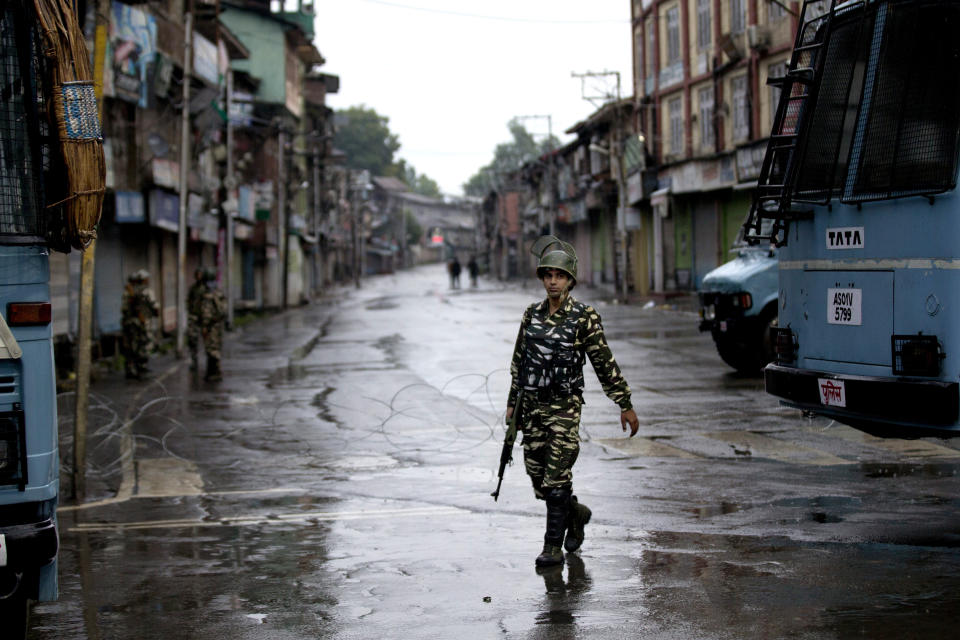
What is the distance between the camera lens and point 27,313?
Answer: 16.1 feet

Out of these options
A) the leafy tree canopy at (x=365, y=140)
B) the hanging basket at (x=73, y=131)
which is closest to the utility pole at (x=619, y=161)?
the hanging basket at (x=73, y=131)

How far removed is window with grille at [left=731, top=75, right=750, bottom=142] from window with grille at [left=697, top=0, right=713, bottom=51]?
2.91 m

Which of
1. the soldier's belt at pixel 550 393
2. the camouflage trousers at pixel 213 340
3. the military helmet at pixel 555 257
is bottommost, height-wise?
the camouflage trousers at pixel 213 340

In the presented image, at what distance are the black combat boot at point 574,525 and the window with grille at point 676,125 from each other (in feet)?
128

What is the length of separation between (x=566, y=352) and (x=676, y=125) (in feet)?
131

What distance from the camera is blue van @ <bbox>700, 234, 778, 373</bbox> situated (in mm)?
15844

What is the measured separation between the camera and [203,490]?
9.67 m

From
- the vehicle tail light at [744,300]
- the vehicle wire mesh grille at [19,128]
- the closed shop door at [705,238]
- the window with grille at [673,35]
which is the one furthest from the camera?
the window with grille at [673,35]

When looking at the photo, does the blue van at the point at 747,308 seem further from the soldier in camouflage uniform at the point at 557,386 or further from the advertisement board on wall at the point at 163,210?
the advertisement board on wall at the point at 163,210

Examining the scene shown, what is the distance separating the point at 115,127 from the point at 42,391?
940 inches

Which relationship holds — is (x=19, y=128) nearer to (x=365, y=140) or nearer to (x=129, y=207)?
(x=129, y=207)

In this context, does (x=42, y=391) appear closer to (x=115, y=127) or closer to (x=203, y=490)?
(x=203, y=490)

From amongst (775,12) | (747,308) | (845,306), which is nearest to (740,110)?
(775,12)

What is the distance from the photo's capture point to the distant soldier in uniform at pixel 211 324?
18.9m
